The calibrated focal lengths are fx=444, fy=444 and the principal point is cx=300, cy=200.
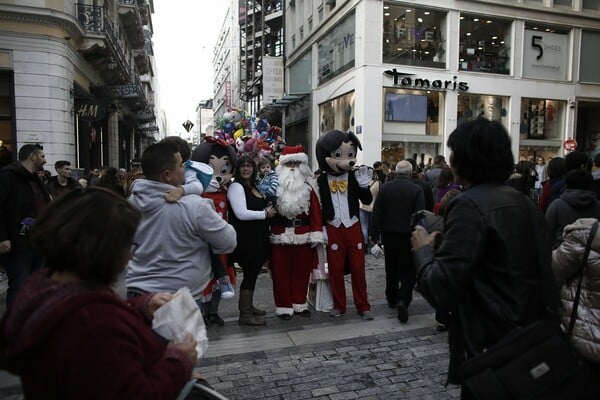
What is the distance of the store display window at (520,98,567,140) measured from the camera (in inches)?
800

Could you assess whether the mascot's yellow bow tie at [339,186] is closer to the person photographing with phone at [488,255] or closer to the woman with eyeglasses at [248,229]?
the woman with eyeglasses at [248,229]

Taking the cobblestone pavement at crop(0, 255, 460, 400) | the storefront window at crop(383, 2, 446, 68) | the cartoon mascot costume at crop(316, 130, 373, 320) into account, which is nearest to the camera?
the cobblestone pavement at crop(0, 255, 460, 400)

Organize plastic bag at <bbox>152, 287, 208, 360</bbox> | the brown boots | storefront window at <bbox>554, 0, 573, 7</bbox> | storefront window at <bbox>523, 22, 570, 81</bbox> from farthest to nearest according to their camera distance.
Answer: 1. storefront window at <bbox>554, 0, 573, 7</bbox>
2. storefront window at <bbox>523, 22, 570, 81</bbox>
3. the brown boots
4. plastic bag at <bbox>152, 287, 208, 360</bbox>

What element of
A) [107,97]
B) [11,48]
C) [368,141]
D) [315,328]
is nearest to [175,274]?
[315,328]

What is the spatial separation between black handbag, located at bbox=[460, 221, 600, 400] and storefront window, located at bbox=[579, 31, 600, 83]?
23903 mm

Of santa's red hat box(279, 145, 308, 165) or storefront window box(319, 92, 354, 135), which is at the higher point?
storefront window box(319, 92, 354, 135)

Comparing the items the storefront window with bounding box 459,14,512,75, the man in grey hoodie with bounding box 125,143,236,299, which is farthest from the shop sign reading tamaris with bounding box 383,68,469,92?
the man in grey hoodie with bounding box 125,143,236,299

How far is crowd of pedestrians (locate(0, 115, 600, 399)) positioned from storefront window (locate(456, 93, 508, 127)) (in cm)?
1403

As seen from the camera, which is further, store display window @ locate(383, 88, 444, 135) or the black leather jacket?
store display window @ locate(383, 88, 444, 135)

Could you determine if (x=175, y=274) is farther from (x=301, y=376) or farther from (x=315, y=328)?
(x=315, y=328)

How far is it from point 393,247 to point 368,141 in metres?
12.4

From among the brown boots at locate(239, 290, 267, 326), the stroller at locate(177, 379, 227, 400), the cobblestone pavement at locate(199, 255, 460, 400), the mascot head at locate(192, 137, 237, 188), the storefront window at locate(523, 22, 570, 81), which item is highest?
the storefront window at locate(523, 22, 570, 81)

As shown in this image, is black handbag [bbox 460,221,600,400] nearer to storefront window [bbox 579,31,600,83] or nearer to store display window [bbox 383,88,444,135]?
store display window [bbox 383,88,444,135]

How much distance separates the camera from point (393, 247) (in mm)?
5699
